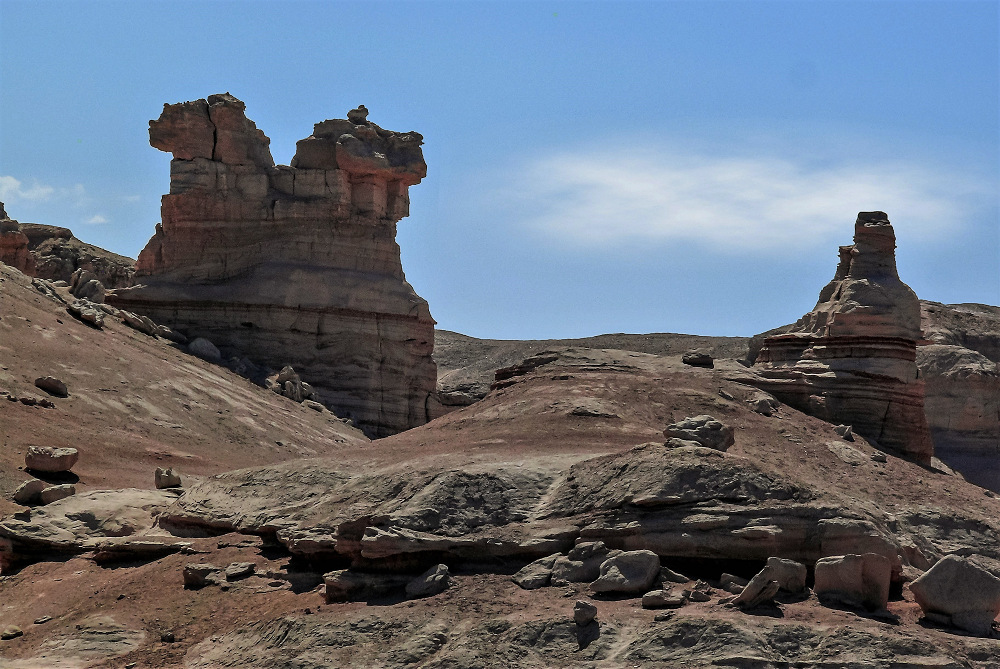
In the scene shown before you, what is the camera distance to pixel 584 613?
35.5ft

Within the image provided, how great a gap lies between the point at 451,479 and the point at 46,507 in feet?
21.4

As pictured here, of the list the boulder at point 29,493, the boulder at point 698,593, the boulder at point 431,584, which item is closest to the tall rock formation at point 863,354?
the boulder at point 698,593

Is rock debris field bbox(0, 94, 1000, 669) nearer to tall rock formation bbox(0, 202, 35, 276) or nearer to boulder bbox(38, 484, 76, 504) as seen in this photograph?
boulder bbox(38, 484, 76, 504)

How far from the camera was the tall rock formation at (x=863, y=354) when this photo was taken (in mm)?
20578

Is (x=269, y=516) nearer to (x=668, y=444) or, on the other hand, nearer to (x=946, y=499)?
Result: (x=668, y=444)

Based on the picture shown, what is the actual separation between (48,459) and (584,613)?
12476mm

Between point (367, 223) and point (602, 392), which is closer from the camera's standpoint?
point (602, 392)

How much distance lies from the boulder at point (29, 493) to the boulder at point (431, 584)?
837cm

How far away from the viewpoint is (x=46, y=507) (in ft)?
53.6

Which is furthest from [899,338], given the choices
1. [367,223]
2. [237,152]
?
[237,152]

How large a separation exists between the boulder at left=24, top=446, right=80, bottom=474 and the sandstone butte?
45.9 feet

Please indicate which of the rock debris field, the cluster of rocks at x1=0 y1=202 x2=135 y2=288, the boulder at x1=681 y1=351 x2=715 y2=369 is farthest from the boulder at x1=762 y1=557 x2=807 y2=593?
the cluster of rocks at x1=0 y1=202 x2=135 y2=288

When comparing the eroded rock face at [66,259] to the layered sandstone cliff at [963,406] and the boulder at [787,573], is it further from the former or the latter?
the boulder at [787,573]

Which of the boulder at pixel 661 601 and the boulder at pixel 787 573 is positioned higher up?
the boulder at pixel 787 573
